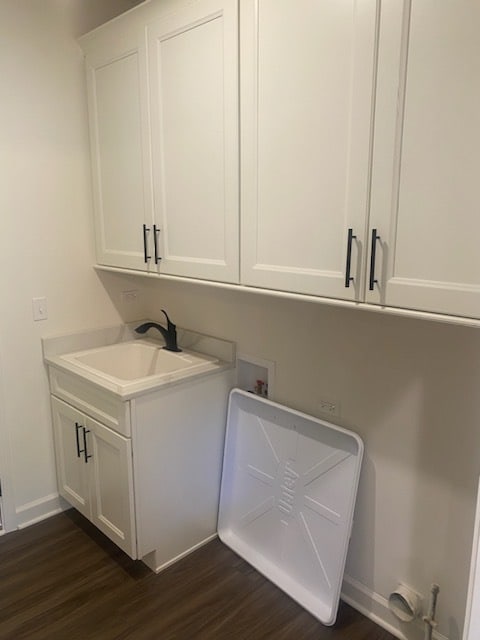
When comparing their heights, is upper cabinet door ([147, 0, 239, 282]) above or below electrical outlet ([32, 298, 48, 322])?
above

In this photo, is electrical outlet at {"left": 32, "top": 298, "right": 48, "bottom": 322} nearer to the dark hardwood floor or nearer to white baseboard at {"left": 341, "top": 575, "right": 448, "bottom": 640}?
the dark hardwood floor

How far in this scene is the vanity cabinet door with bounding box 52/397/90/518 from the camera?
2.29 metres

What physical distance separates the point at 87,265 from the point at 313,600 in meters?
1.91

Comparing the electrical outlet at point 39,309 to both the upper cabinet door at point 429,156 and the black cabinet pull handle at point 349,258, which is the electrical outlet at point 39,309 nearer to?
the black cabinet pull handle at point 349,258

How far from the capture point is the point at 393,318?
1.71 meters

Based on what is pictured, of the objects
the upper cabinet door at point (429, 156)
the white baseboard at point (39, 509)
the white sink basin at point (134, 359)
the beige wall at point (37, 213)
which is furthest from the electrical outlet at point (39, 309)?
the upper cabinet door at point (429, 156)

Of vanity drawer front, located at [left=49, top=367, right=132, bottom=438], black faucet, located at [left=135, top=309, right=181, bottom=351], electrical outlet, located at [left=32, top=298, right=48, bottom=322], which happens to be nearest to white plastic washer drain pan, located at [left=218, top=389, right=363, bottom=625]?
black faucet, located at [left=135, top=309, right=181, bottom=351]

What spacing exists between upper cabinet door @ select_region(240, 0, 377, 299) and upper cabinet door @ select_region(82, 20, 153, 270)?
61 cm

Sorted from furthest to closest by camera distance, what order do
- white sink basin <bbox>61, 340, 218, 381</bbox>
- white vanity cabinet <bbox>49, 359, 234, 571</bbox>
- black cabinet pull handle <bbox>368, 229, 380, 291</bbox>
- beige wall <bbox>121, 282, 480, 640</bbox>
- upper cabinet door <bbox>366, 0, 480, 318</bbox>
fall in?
white sink basin <bbox>61, 340, 218, 381</bbox>
white vanity cabinet <bbox>49, 359, 234, 571</bbox>
beige wall <bbox>121, 282, 480, 640</bbox>
black cabinet pull handle <bbox>368, 229, 380, 291</bbox>
upper cabinet door <bbox>366, 0, 480, 318</bbox>

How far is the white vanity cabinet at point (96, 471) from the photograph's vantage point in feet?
6.65

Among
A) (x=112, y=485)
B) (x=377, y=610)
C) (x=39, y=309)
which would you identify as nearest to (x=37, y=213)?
(x=39, y=309)

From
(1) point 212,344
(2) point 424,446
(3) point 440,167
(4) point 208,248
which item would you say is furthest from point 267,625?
(3) point 440,167

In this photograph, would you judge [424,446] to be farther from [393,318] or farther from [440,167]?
[440,167]

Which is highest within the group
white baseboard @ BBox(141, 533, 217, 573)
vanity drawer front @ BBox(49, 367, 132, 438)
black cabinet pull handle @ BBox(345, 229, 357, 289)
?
black cabinet pull handle @ BBox(345, 229, 357, 289)
